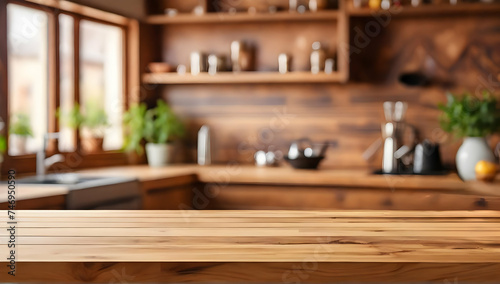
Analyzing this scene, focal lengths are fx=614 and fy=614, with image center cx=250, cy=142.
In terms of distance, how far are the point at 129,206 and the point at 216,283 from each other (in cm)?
222

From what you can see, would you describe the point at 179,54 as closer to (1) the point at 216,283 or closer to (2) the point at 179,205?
(2) the point at 179,205

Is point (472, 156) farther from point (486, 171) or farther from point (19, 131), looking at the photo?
point (19, 131)

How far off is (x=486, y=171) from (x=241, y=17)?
1.98 meters

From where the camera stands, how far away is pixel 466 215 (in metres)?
1.77

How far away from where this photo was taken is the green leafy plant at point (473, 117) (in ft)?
12.5

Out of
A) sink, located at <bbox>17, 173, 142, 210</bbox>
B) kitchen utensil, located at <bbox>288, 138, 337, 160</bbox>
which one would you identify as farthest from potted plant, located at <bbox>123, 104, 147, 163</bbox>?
kitchen utensil, located at <bbox>288, 138, 337, 160</bbox>

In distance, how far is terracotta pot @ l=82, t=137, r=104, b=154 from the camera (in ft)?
13.8

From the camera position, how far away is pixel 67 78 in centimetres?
407

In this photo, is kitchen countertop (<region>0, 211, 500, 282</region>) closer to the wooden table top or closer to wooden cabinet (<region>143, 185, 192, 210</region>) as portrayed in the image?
the wooden table top

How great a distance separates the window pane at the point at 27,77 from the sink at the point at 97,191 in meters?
0.29

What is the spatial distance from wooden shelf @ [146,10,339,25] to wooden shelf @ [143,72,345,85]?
0.39 metres

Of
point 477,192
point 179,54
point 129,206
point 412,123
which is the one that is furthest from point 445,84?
point 129,206

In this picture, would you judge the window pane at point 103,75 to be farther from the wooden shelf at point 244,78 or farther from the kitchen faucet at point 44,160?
the kitchen faucet at point 44,160

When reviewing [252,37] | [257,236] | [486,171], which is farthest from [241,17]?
[257,236]
